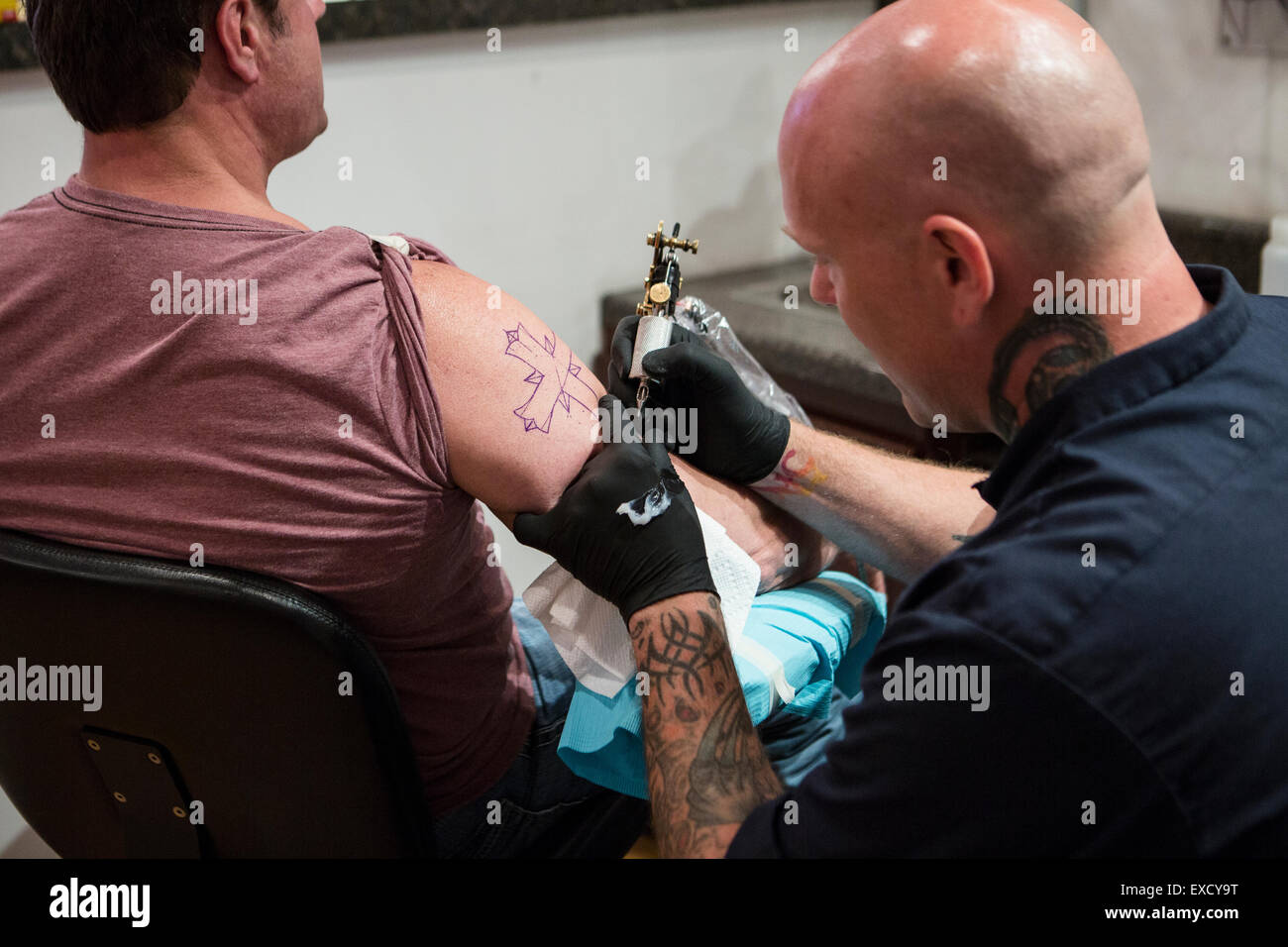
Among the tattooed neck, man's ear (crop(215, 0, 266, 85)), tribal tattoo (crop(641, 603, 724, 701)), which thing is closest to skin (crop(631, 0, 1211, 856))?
the tattooed neck

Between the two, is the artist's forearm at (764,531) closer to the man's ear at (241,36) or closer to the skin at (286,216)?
the skin at (286,216)


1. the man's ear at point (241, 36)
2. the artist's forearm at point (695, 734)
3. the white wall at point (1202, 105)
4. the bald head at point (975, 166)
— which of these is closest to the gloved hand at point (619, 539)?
the artist's forearm at point (695, 734)

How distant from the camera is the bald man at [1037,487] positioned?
0.67m

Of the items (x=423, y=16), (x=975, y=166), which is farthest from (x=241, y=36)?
(x=423, y=16)

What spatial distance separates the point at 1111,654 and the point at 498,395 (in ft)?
1.73

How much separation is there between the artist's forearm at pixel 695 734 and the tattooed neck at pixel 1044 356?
12.7 inches

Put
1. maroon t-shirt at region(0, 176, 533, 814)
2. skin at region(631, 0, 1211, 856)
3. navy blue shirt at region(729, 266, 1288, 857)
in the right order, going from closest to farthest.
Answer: navy blue shirt at region(729, 266, 1288, 857)
skin at region(631, 0, 1211, 856)
maroon t-shirt at region(0, 176, 533, 814)

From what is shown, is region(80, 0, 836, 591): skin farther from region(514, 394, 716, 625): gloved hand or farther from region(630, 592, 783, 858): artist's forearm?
region(630, 592, 783, 858): artist's forearm

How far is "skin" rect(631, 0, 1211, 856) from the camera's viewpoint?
2.51 feet

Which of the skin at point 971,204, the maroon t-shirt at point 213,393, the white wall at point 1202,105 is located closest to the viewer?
the skin at point 971,204

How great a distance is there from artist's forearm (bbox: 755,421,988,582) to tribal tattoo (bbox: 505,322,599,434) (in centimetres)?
28

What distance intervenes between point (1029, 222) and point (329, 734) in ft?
2.01

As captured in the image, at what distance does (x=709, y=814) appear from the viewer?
897 millimetres
